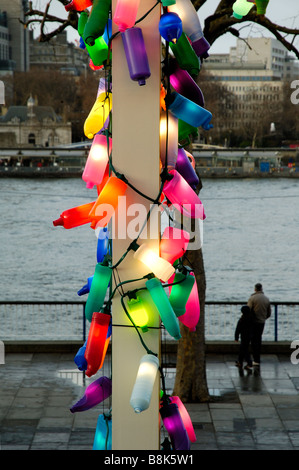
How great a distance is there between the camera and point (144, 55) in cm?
329

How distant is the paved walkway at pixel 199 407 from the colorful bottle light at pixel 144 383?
5947 millimetres

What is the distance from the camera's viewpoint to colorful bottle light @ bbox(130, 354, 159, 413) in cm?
321

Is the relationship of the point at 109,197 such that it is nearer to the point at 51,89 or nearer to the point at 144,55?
the point at 144,55

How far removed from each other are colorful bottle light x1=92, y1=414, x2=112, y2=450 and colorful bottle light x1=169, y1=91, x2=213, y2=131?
52.1 inches

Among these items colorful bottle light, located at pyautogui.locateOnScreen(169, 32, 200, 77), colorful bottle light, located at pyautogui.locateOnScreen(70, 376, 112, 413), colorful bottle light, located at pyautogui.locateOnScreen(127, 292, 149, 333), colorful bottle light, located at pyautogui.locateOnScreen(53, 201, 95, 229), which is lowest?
colorful bottle light, located at pyautogui.locateOnScreen(70, 376, 112, 413)

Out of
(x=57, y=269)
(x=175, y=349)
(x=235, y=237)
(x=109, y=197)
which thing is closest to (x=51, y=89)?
(x=235, y=237)

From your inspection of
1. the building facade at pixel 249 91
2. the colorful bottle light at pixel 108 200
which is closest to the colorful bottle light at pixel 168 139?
the colorful bottle light at pixel 108 200

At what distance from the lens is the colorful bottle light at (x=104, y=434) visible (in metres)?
3.61

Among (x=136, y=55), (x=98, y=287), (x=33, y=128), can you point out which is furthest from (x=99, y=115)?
(x=33, y=128)

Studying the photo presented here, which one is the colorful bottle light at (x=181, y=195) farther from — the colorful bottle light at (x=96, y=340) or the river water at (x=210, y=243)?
the river water at (x=210, y=243)

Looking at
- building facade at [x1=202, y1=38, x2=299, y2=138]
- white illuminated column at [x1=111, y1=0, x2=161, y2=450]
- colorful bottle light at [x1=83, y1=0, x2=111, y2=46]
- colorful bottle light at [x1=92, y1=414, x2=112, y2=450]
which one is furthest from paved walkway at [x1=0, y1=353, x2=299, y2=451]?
building facade at [x1=202, y1=38, x2=299, y2=138]

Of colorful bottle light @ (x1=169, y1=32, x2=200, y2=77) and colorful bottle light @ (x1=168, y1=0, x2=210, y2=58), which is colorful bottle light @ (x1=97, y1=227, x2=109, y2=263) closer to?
colorful bottle light @ (x1=169, y1=32, x2=200, y2=77)

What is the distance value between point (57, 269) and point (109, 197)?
151ft

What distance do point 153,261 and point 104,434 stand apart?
0.83 metres
